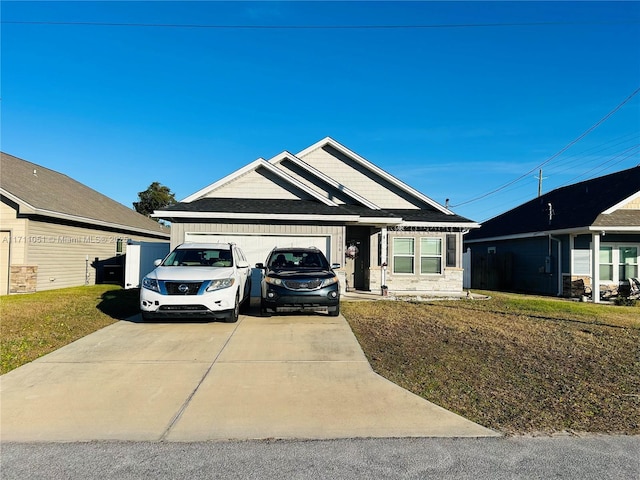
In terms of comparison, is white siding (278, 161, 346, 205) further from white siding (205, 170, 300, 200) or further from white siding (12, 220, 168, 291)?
white siding (12, 220, 168, 291)

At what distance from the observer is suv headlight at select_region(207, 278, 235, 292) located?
349 inches

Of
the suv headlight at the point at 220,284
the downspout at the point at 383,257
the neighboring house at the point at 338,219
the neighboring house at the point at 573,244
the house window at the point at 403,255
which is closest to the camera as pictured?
the suv headlight at the point at 220,284

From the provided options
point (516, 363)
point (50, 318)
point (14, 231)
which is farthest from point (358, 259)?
point (14, 231)

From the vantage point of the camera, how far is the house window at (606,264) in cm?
1688

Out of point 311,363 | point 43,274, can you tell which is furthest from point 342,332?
point 43,274

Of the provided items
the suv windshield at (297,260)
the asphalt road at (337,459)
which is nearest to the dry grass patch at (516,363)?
the asphalt road at (337,459)

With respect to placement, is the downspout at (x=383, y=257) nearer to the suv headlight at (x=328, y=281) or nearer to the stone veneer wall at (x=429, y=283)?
the stone veneer wall at (x=429, y=283)

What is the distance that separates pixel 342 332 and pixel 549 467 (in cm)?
523

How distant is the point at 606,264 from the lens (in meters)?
16.9

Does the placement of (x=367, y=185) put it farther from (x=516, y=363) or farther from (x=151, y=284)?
(x=516, y=363)

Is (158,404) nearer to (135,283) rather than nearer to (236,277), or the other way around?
(236,277)

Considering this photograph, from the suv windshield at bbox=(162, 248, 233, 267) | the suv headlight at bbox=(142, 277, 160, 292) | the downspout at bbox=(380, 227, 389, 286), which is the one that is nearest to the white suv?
the suv headlight at bbox=(142, 277, 160, 292)

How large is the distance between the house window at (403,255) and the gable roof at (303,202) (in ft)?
2.90

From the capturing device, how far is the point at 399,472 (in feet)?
11.4
